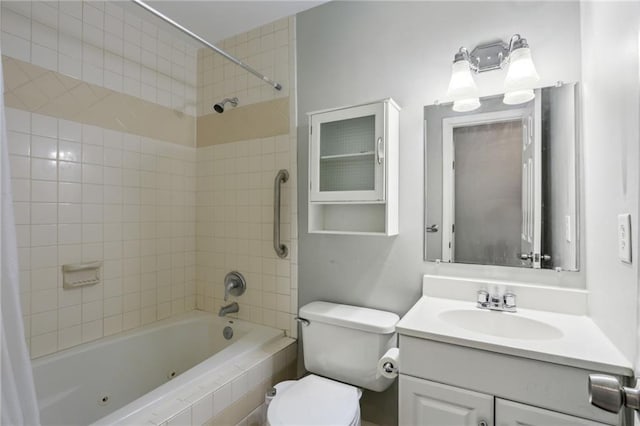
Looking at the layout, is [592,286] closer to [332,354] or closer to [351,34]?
[332,354]

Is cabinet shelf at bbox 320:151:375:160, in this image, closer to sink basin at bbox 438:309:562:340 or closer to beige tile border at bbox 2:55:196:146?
sink basin at bbox 438:309:562:340

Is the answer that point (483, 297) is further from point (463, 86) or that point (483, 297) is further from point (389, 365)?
point (463, 86)

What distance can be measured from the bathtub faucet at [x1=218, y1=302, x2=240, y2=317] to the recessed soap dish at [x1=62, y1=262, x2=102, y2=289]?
2.33ft

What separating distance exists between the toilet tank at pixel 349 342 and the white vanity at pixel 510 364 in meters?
0.25

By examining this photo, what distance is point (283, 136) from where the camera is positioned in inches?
75.9

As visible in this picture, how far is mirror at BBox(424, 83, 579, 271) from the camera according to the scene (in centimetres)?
127

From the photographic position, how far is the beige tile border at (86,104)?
57.8 inches

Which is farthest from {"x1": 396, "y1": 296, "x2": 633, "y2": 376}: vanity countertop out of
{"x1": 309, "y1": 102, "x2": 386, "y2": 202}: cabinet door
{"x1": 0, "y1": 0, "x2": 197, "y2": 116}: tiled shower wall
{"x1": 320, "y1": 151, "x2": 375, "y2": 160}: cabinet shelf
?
{"x1": 0, "y1": 0, "x2": 197, "y2": 116}: tiled shower wall

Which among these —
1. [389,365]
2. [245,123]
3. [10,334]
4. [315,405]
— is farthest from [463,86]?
[10,334]

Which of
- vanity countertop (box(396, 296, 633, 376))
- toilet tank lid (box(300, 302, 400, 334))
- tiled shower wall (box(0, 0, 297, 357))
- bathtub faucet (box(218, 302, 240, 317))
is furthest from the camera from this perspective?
bathtub faucet (box(218, 302, 240, 317))

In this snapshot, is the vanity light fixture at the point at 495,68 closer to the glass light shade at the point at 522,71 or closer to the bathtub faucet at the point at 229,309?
the glass light shade at the point at 522,71

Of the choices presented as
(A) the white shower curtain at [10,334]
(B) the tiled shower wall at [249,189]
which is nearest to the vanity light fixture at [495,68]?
(B) the tiled shower wall at [249,189]

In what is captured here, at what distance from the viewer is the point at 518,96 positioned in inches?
51.2

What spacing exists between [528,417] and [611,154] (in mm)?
818
